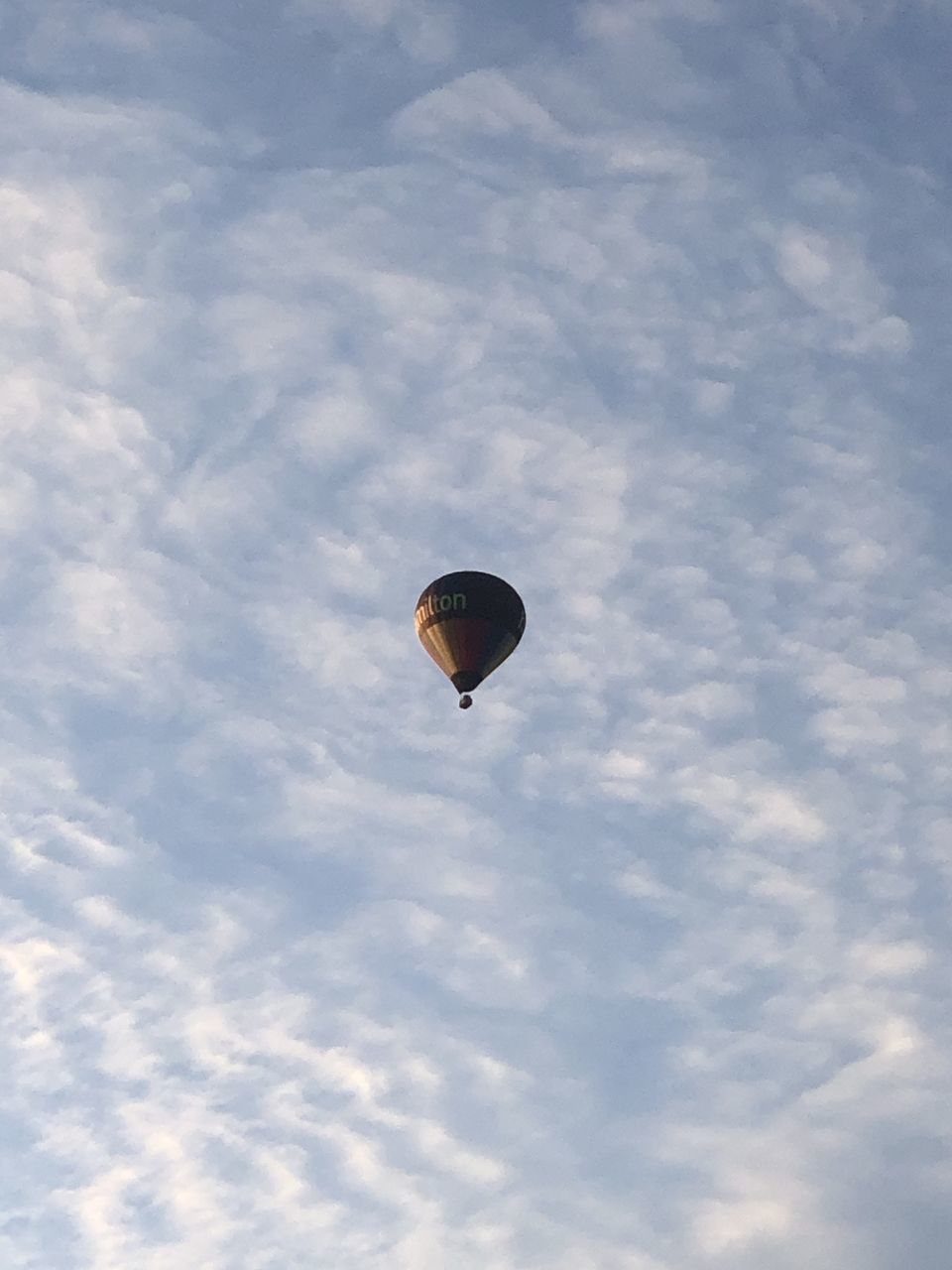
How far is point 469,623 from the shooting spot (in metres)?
79.5

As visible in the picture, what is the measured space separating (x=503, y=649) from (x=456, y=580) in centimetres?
379

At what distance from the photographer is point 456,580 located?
80.1 metres

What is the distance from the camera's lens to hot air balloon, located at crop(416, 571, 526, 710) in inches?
3132

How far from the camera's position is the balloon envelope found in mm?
79562

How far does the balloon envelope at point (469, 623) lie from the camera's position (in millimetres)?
79562

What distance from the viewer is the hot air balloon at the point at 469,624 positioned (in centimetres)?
7956

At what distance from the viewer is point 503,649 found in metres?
80.7

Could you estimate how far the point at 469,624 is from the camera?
79500 mm

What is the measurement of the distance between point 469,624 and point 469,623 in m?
0.04
